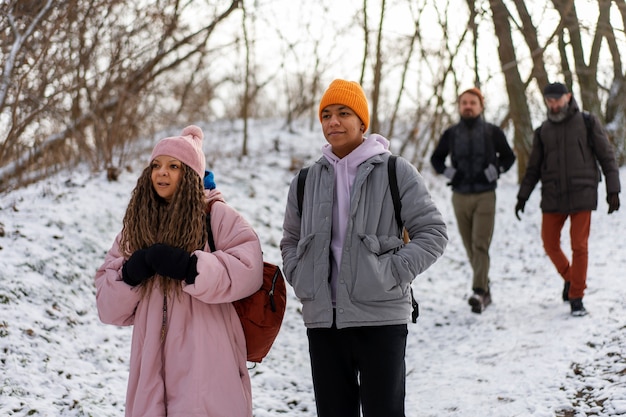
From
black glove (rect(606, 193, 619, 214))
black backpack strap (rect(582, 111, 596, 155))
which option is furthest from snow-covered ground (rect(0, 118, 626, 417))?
black backpack strap (rect(582, 111, 596, 155))

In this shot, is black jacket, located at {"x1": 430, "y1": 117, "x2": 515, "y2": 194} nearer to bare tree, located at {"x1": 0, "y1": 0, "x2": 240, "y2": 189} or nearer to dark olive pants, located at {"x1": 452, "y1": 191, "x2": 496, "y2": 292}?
dark olive pants, located at {"x1": 452, "y1": 191, "x2": 496, "y2": 292}

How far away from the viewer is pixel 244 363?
10.5 ft

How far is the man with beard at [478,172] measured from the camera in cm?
706

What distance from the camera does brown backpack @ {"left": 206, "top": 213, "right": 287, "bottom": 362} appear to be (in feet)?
10.4

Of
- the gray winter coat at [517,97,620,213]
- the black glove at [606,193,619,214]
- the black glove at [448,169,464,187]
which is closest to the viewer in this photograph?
the black glove at [606,193,619,214]

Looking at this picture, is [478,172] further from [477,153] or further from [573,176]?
[573,176]

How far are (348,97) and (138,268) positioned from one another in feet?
4.42

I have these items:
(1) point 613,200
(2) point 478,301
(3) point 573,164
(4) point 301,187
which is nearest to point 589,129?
(3) point 573,164

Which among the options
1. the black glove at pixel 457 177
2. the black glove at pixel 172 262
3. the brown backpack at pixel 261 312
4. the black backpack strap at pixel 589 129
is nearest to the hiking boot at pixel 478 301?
the black glove at pixel 457 177

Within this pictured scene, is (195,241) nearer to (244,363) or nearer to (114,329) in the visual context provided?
(244,363)

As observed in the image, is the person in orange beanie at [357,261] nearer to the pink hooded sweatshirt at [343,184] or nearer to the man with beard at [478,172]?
the pink hooded sweatshirt at [343,184]

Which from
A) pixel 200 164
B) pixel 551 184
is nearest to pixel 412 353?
pixel 551 184

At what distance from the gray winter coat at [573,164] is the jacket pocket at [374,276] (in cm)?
383

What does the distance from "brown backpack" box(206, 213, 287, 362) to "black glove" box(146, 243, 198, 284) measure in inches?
9.3
